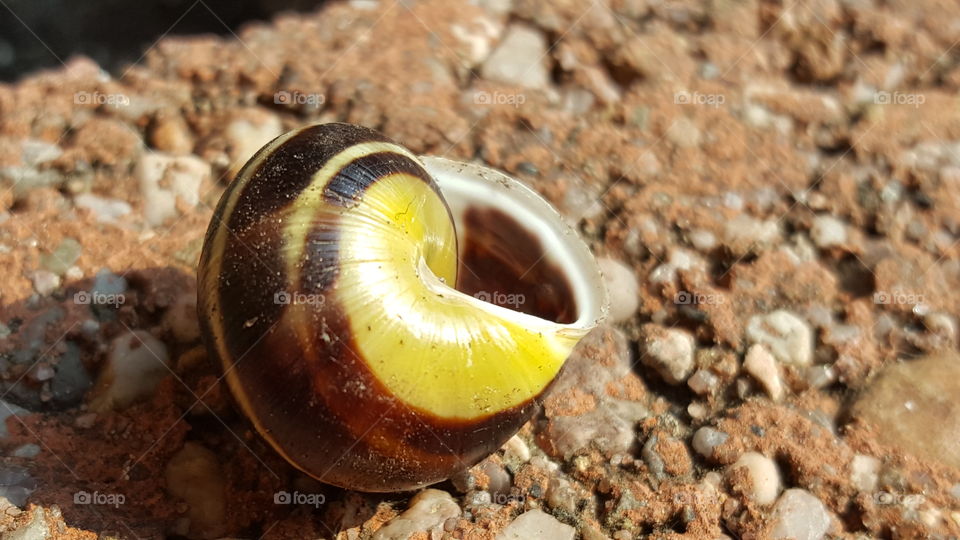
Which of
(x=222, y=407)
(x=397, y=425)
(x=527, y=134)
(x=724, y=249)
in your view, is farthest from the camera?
(x=527, y=134)

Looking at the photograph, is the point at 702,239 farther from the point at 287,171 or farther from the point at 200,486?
the point at 200,486

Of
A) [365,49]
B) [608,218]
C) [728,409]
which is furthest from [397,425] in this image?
[365,49]

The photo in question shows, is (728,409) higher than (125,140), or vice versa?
(125,140)

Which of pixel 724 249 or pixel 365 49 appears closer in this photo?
pixel 724 249

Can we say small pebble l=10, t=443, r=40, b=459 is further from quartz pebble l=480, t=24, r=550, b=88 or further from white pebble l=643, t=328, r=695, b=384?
quartz pebble l=480, t=24, r=550, b=88

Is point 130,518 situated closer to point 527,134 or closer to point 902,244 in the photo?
point 527,134

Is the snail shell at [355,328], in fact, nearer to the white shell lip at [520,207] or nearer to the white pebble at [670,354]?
the white shell lip at [520,207]

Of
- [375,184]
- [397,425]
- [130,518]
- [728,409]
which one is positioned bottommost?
[728,409]

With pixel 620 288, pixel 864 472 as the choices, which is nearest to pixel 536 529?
pixel 620 288
